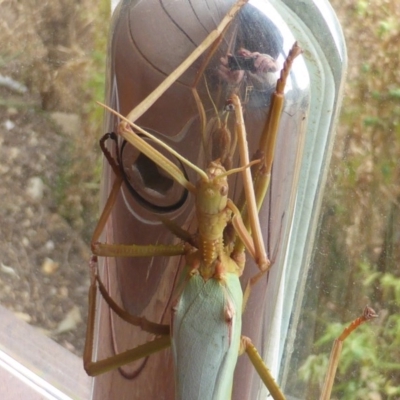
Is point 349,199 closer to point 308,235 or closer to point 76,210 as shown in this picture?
point 308,235

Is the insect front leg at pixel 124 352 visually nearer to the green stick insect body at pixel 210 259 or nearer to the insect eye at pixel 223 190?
the green stick insect body at pixel 210 259

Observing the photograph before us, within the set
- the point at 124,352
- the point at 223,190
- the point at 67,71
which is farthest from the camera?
the point at 67,71

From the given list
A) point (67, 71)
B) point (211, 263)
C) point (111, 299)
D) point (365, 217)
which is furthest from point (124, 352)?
point (67, 71)

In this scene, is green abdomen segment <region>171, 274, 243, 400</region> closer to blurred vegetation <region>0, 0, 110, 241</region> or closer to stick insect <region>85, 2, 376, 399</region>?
stick insect <region>85, 2, 376, 399</region>

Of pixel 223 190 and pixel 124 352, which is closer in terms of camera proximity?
pixel 223 190

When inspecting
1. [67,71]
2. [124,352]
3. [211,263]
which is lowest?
[124,352]

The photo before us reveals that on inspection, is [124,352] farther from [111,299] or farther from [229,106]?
[229,106]

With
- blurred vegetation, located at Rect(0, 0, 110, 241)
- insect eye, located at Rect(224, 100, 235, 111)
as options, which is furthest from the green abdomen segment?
blurred vegetation, located at Rect(0, 0, 110, 241)
